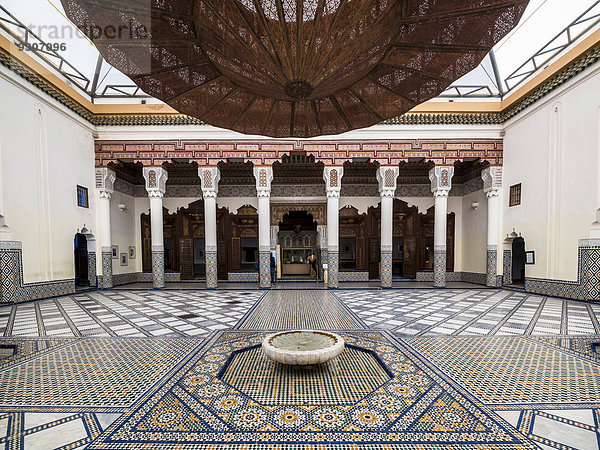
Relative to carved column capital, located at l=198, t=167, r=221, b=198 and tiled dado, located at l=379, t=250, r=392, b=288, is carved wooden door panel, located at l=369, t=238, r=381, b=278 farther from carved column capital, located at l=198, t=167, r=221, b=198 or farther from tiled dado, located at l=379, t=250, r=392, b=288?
carved column capital, located at l=198, t=167, r=221, b=198

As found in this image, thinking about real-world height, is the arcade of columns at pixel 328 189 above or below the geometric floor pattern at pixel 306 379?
above

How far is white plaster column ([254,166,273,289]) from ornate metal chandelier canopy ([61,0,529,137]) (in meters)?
5.04

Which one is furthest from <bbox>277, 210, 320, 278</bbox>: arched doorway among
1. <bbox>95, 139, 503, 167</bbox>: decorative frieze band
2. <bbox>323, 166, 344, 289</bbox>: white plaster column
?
<bbox>95, 139, 503, 167</bbox>: decorative frieze band

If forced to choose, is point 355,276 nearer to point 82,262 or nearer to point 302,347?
point 302,347

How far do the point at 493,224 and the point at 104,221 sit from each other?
9.05 metres

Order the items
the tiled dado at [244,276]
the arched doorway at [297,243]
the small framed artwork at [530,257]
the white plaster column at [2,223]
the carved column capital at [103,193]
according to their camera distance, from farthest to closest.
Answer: the arched doorway at [297,243] < the tiled dado at [244,276] < the carved column capital at [103,193] < the small framed artwork at [530,257] < the white plaster column at [2,223]

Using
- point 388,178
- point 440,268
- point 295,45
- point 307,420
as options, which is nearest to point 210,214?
point 388,178

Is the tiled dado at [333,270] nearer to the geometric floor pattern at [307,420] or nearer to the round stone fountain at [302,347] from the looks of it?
the round stone fountain at [302,347]

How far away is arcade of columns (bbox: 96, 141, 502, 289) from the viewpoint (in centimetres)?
662

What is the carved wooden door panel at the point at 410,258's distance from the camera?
331 inches

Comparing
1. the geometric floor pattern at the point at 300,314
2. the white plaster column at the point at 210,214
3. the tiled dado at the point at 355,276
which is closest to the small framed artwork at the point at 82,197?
the white plaster column at the point at 210,214

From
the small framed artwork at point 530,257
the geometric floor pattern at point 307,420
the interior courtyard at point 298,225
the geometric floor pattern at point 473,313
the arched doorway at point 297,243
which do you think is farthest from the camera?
the arched doorway at point 297,243

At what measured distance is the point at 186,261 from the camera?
8.37m

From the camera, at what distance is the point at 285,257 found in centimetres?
956
